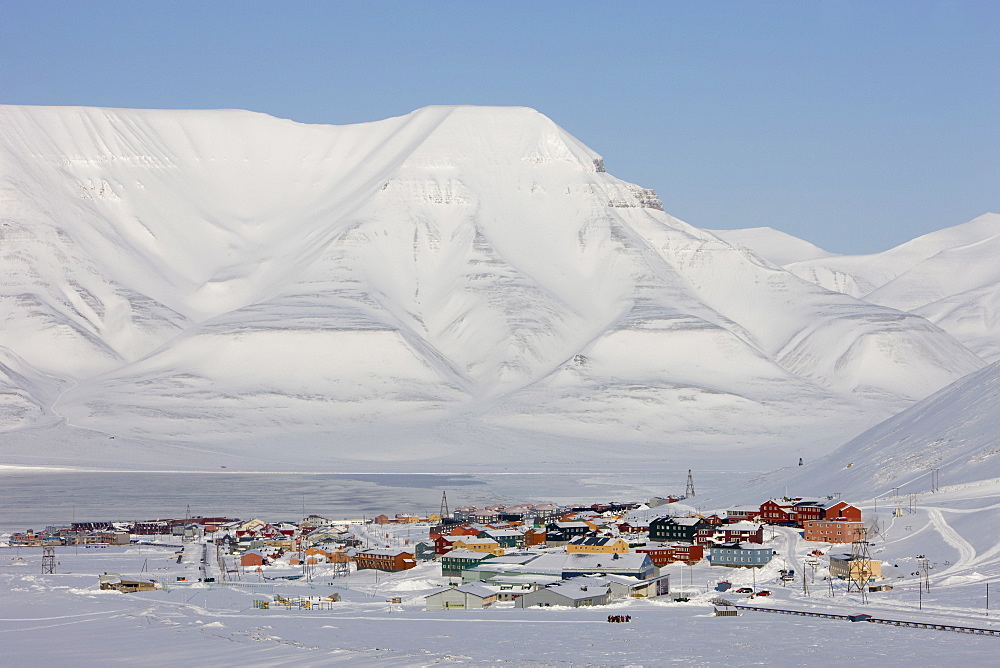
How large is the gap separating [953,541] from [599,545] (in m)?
23.3

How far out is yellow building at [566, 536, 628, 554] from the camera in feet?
349

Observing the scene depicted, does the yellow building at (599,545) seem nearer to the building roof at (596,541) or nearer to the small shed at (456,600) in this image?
the building roof at (596,541)

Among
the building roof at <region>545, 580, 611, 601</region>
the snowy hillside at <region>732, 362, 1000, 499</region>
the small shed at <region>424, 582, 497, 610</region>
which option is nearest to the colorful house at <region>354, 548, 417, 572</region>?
the small shed at <region>424, 582, 497, 610</region>

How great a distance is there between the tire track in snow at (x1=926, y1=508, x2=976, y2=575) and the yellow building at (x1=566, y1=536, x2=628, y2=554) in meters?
20.5

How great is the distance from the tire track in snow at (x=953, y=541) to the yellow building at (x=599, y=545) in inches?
805

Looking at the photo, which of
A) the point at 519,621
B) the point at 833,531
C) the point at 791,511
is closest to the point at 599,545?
the point at 833,531

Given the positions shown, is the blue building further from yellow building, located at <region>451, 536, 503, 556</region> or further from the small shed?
the small shed

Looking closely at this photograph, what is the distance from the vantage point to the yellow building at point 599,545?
10631 centimetres

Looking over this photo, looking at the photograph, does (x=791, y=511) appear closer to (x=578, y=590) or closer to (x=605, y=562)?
(x=605, y=562)

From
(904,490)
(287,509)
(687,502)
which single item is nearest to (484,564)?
(904,490)

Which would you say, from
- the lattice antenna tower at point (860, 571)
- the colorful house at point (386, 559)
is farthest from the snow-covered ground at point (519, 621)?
the colorful house at point (386, 559)

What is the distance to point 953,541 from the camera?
9875 cm

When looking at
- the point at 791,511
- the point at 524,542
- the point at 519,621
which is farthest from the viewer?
the point at 524,542

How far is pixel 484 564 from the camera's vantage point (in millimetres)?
102188
